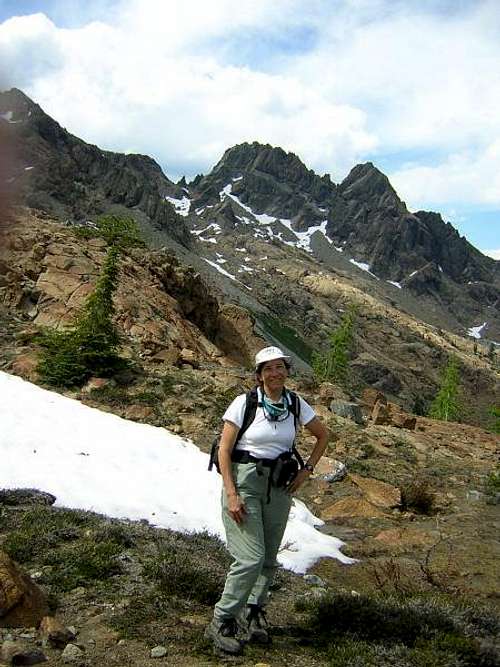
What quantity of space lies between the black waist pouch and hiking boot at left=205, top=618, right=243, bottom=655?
49.7 inches

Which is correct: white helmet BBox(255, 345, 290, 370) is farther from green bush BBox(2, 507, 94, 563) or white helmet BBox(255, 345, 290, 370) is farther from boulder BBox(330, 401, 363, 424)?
boulder BBox(330, 401, 363, 424)

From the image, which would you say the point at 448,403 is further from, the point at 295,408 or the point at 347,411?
the point at 295,408

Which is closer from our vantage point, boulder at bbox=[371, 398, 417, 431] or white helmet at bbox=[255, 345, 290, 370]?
white helmet at bbox=[255, 345, 290, 370]

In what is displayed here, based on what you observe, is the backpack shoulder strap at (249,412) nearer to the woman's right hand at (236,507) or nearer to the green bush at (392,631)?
the woman's right hand at (236,507)

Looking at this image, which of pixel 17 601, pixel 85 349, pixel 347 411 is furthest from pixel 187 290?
pixel 17 601

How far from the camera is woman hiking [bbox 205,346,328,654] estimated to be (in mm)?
4930

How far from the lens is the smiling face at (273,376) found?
5.22m

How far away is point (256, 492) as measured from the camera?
5.10 metres

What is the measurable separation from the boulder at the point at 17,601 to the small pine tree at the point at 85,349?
11.2 meters

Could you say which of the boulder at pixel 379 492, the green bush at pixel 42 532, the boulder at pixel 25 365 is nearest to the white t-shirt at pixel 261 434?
the green bush at pixel 42 532

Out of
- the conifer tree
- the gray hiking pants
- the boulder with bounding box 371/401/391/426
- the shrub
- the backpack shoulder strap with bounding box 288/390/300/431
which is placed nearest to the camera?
the gray hiking pants

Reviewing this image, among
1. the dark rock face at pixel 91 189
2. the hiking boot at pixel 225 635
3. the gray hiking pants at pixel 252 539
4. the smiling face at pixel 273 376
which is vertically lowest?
the hiking boot at pixel 225 635

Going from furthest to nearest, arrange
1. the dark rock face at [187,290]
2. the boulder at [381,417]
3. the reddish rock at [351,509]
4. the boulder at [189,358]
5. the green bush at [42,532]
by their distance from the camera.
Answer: the dark rock face at [187,290] < the boulder at [381,417] < the boulder at [189,358] < the reddish rock at [351,509] < the green bush at [42,532]

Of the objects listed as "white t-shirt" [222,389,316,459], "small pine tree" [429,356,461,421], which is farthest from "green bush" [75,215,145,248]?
"small pine tree" [429,356,461,421]
